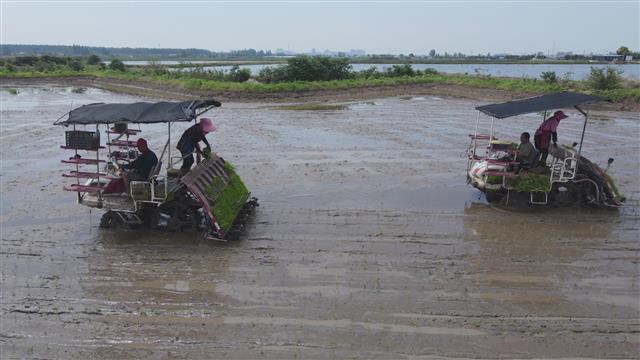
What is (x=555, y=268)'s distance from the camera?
9.31 m

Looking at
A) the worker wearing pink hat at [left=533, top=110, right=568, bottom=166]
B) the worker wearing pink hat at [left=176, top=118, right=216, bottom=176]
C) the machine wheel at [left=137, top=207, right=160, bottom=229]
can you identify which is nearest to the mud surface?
the worker wearing pink hat at [left=533, top=110, right=568, bottom=166]

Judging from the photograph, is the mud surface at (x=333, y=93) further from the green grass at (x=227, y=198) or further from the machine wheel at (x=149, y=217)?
the machine wheel at (x=149, y=217)

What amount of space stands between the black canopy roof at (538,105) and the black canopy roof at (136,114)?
6.81 metres

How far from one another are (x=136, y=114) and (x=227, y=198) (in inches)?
96.0

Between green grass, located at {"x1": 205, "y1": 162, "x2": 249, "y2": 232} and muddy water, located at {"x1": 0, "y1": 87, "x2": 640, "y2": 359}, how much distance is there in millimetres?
521

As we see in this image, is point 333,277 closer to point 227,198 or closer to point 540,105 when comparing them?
point 227,198

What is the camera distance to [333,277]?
8.90m

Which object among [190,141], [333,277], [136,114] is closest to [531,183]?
[333,277]

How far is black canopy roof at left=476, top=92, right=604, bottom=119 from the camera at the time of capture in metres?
12.5

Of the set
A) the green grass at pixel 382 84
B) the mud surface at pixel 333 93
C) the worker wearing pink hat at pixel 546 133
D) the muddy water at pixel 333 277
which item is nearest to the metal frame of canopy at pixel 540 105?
the worker wearing pink hat at pixel 546 133

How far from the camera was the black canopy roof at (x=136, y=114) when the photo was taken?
404 inches

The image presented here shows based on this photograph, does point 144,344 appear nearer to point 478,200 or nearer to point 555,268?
point 555,268

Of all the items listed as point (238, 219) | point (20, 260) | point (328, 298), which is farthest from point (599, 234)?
point (20, 260)

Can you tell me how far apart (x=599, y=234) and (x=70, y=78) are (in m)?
56.3
